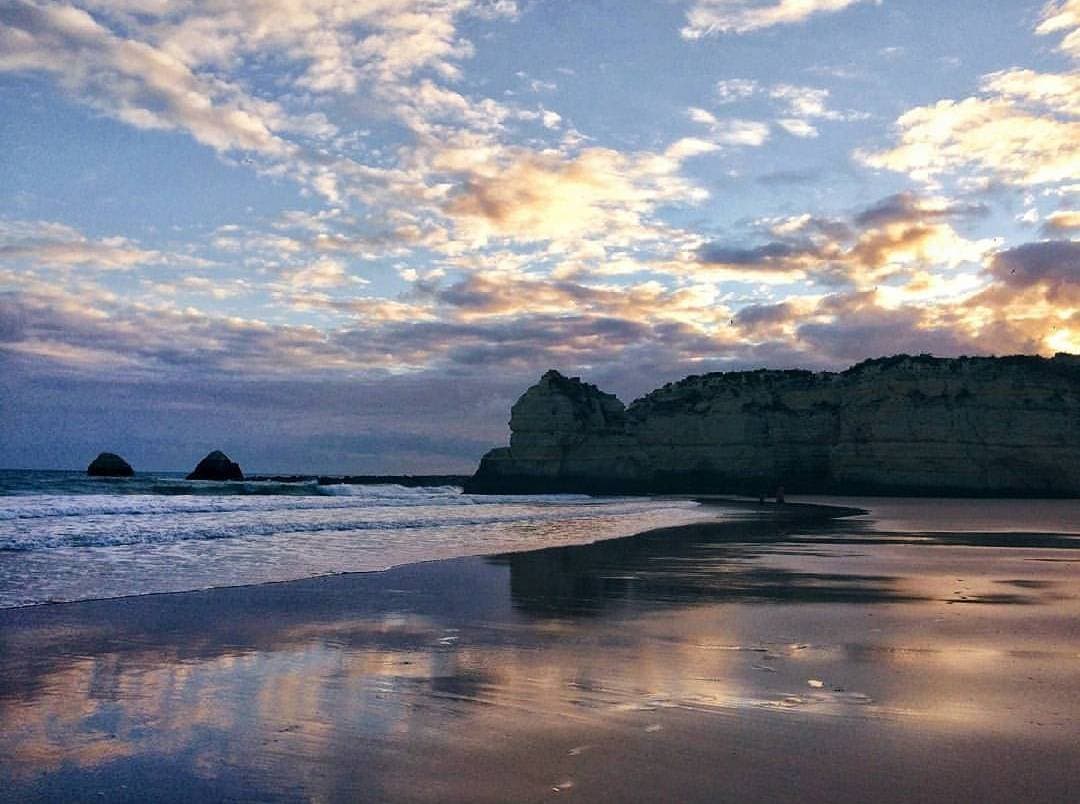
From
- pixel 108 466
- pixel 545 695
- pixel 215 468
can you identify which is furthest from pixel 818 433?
pixel 545 695

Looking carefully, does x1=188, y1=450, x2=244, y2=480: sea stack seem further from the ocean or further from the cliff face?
the ocean

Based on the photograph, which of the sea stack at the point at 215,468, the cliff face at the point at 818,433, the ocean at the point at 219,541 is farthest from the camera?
the sea stack at the point at 215,468

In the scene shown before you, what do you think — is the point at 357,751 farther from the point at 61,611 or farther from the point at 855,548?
the point at 855,548

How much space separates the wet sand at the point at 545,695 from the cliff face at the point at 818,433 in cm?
6483

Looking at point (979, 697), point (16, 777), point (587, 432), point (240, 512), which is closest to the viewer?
point (16, 777)

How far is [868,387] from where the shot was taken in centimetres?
7394

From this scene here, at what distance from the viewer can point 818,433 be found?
255 feet

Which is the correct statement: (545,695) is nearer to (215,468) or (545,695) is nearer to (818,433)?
(818,433)

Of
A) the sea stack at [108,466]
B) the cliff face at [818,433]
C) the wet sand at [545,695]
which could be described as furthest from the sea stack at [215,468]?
the wet sand at [545,695]

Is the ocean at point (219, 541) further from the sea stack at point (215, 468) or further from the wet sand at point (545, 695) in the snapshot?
the sea stack at point (215, 468)

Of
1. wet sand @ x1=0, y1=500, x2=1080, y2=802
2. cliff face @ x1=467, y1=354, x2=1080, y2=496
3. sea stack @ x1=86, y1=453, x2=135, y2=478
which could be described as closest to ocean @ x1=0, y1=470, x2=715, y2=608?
wet sand @ x1=0, y1=500, x2=1080, y2=802

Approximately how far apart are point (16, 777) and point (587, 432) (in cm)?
8182

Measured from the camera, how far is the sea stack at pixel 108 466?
8194 cm

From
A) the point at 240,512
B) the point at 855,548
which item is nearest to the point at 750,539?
the point at 855,548
